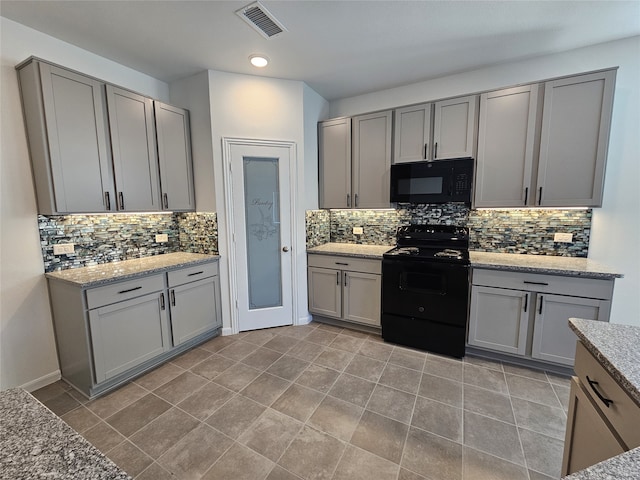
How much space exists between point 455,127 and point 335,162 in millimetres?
1358

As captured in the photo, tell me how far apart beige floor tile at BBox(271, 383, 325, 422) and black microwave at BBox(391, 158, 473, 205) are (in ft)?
6.92

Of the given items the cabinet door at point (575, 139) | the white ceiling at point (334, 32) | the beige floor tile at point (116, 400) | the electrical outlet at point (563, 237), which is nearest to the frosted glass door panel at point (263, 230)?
the white ceiling at point (334, 32)

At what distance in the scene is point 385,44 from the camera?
2465mm

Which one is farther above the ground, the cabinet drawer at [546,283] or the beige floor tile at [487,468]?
the cabinet drawer at [546,283]

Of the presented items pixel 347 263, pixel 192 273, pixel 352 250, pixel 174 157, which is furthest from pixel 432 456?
pixel 174 157

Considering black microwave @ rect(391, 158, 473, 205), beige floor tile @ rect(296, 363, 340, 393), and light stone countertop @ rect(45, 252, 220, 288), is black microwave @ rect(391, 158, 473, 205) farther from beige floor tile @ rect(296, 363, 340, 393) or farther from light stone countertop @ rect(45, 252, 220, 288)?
light stone countertop @ rect(45, 252, 220, 288)

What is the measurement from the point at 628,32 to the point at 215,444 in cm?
441

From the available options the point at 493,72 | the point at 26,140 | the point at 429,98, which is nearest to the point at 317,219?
the point at 429,98

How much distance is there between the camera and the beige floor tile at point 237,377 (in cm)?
229

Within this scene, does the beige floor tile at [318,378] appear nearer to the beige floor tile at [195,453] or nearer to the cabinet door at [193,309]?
the beige floor tile at [195,453]

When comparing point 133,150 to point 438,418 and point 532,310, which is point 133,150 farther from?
point 532,310

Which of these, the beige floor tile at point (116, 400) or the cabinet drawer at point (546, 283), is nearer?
the beige floor tile at point (116, 400)

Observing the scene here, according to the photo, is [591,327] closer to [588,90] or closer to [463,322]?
[463,322]

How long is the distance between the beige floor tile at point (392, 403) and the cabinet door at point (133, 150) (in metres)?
2.66
